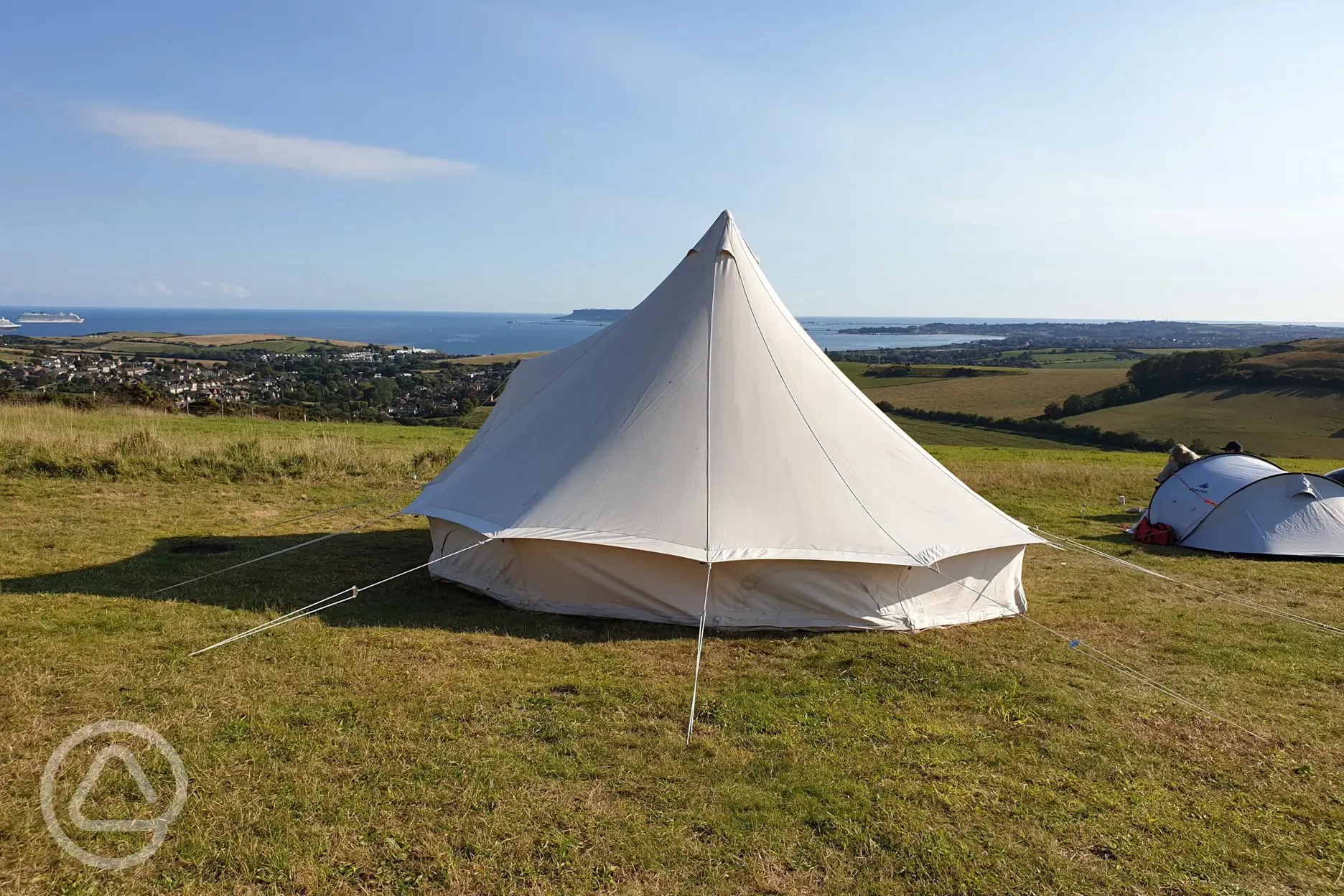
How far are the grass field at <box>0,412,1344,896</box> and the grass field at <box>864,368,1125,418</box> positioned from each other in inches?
1395

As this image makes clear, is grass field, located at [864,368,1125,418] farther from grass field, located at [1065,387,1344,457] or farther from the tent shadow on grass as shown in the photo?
the tent shadow on grass

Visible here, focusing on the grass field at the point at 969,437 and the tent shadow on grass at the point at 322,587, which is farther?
the grass field at the point at 969,437

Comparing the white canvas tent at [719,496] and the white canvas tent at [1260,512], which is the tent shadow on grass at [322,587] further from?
the white canvas tent at [1260,512]

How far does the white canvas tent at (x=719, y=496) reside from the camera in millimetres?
5914

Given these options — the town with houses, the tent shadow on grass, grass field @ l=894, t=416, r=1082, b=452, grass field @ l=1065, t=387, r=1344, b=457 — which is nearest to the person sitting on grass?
the tent shadow on grass

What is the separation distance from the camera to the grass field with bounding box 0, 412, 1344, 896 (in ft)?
10.1

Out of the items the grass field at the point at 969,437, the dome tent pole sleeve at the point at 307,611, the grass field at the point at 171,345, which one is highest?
the grass field at the point at 171,345

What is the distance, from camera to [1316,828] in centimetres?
353

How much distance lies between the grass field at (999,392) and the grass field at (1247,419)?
3707 millimetres

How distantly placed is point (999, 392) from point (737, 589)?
148 ft

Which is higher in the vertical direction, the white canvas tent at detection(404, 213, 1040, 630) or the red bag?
the white canvas tent at detection(404, 213, 1040, 630)

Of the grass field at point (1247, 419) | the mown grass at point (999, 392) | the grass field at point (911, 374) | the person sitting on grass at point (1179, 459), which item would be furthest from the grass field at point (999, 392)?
the person sitting on grass at point (1179, 459)

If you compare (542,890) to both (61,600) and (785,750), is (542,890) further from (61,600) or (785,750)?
(61,600)

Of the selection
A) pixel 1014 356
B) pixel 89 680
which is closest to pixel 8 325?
pixel 1014 356
